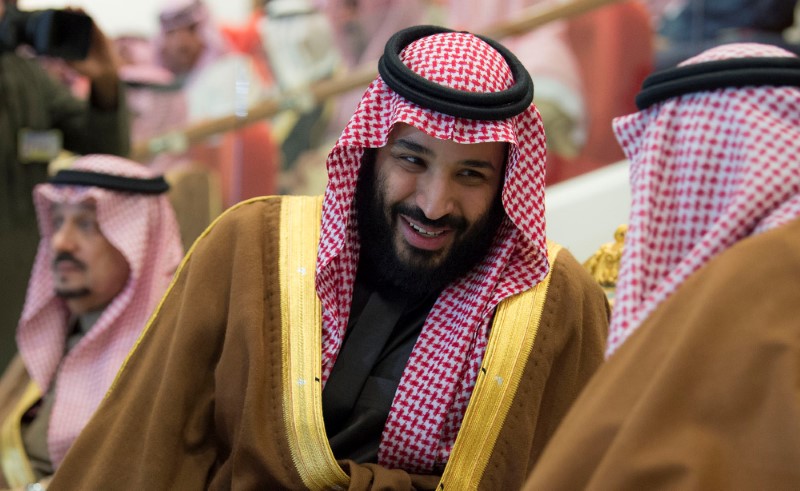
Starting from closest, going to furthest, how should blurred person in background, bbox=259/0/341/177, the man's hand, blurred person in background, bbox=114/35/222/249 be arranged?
the man's hand < blurred person in background, bbox=259/0/341/177 < blurred person in background, bbox=114/35/222/249

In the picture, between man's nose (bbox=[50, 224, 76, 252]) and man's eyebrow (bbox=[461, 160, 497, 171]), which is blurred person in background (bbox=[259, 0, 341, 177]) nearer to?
man's nose (bbox=[50, 224, 76, 252])

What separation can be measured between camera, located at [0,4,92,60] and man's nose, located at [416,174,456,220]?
1.74m

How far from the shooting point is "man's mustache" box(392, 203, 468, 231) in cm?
216

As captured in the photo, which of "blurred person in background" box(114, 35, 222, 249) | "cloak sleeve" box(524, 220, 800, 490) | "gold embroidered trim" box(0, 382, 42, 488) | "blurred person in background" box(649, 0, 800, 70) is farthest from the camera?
"blurred person in background" box(114, 35, 222, 249)

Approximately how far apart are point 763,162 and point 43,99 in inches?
128

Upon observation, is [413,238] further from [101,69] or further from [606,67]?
[101,69]

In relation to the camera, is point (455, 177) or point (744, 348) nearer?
point (744, 348)

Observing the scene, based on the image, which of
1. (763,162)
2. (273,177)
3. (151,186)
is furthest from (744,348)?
(273,177)

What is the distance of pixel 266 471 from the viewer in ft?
6.91

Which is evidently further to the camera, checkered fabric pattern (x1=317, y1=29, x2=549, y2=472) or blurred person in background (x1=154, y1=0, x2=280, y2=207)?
blurred person in background (x1=154, y1=0, x2=280, y2=207)

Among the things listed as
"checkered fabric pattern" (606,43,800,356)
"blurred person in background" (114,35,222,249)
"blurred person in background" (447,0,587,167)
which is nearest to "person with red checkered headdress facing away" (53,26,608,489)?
"checkered fabric pattern" (606,43,800,356)

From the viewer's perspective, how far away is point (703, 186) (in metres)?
1.50

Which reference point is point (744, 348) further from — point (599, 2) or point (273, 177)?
point (273, 177)

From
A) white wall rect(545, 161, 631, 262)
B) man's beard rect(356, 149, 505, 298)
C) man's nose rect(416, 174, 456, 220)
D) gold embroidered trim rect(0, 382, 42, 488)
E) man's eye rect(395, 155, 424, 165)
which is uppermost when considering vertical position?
man's eye rect(395, 155, 424, 165)
